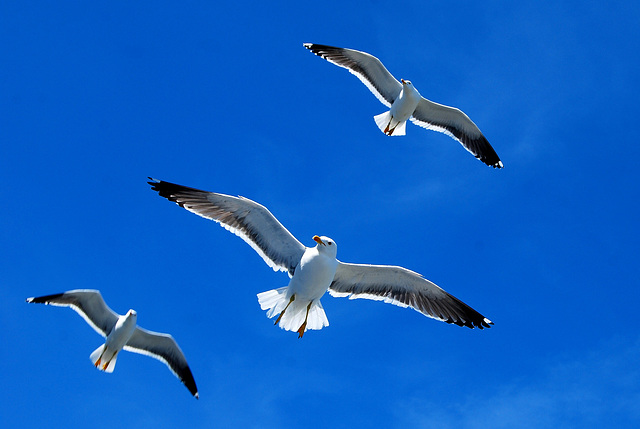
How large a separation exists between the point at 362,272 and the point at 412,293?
781mm

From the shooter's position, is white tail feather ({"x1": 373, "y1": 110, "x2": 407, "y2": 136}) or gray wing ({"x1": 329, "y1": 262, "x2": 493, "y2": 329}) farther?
white tail feather ({"x1": 373, "y1": 110, "x2": 407, "y2": 136})

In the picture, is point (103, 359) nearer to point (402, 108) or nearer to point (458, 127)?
point (402, 108)

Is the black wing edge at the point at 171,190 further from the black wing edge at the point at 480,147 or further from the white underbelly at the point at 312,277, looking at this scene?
the black wing edge at the point at 480,147

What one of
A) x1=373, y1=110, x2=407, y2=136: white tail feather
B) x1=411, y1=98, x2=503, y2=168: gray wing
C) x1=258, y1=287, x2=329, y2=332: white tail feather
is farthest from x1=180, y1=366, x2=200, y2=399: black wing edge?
x1=411, y1=98, x2=503, y2=168: gray wing

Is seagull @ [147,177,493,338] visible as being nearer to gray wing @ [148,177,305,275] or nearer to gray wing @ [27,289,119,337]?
gray wing @ [148,177,305,275]

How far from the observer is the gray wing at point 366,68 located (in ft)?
43.7

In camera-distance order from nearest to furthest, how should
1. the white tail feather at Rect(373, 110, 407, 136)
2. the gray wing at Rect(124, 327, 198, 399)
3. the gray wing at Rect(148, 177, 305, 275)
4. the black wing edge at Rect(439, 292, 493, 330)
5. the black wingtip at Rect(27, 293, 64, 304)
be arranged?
the gray wing at Rect(148, 177, 305, 275)
the black wing edge at Rect(439, 292, 493, 330)
the black wingtip at Rect(27, 293, 64, 304)
the gray wing at Rect(124, 327, 198, 399)
the white tail feather at Rect(373, 110, 407, 136)

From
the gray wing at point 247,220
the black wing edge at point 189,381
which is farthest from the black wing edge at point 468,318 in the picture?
the black wing edge at point 189,381

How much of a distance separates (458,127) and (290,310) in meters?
6.82

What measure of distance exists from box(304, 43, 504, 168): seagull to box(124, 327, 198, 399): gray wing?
226 inches

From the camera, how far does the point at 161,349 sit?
482 inches

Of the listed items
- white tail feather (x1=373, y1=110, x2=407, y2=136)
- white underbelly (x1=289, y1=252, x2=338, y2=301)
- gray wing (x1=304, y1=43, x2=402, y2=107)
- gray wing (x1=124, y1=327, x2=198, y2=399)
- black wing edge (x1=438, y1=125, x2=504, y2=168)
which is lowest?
white underbelly (x1=289, y1=252, x2=338, y2=301)

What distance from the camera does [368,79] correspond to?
44.6ft

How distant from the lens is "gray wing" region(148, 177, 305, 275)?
339 inches
